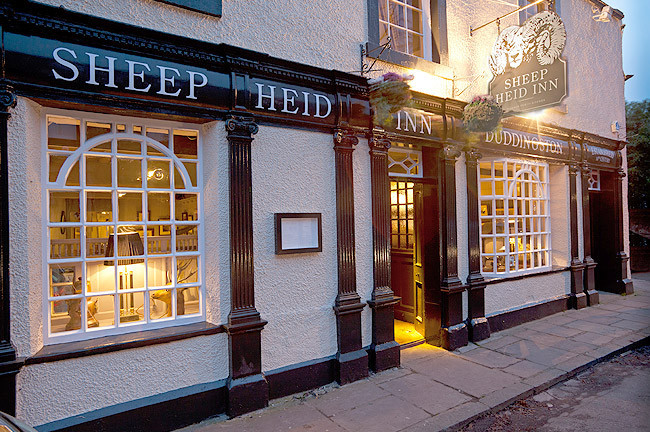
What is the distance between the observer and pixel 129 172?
13.3ft

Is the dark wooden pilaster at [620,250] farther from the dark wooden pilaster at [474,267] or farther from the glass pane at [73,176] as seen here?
the glass pane at [73,176]

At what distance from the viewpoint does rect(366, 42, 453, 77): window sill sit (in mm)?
5395

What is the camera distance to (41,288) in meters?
3.47

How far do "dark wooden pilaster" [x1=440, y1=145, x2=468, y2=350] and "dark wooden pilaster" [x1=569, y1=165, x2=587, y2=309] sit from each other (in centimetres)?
397

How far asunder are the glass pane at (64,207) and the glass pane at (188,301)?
4.26ft

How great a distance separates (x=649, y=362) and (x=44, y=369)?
7.61 m

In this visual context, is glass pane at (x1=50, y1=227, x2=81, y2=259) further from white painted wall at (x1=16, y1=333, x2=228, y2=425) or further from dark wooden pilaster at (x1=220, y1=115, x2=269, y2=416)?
dark wooden pilaster at (x1=220, y1=115, x2=269, y2=416)

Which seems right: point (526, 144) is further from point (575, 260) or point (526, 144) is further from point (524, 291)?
point (575, 260)

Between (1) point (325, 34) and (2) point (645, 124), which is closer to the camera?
(1) point (325, 34)

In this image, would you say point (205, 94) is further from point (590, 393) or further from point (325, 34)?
point (590, 393)

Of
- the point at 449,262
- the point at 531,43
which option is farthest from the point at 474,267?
the point at 531,43

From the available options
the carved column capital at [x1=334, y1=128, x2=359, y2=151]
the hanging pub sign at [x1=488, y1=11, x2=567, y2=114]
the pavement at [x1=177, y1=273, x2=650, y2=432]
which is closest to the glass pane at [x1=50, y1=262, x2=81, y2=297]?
the pavement at [x1=177, y1=273, x2=650, y2=432]

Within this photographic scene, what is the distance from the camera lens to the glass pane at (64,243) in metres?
3.62

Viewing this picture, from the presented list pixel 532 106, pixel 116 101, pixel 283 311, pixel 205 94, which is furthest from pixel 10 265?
pixel 532 106
